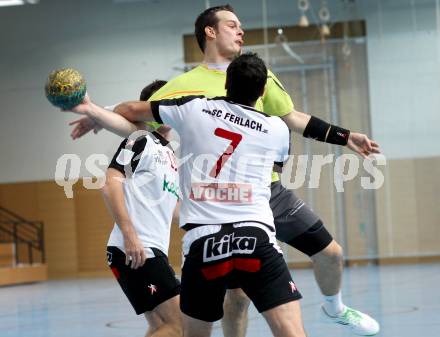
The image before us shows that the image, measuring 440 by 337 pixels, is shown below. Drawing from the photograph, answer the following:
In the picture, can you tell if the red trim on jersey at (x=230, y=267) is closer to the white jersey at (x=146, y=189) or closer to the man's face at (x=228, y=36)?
the white jersey at (x=146, y=189)

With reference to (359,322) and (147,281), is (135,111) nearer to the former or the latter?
(147,281)

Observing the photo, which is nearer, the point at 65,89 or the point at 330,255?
the point at 65,89

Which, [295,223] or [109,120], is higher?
[109,120]

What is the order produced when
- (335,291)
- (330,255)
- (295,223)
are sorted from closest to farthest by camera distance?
1. (295,223)
2. (330,255)
3. (335,291)

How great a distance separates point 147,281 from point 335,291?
5.19 ft

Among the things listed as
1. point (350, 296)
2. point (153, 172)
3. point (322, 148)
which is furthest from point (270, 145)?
point (322, 148)

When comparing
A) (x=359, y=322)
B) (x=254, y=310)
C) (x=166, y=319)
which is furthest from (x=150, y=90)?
(x=254, y=310)

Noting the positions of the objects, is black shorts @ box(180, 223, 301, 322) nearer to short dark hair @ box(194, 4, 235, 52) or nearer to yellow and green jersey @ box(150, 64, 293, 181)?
yellow and green jersey @ box(150, 64, 293, 181)

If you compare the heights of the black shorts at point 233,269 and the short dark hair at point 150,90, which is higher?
the short dark hair at point 150,90

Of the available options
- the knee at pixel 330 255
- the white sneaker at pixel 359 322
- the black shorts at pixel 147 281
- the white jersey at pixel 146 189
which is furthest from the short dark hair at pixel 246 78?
the white sneaker at pixel 359 322

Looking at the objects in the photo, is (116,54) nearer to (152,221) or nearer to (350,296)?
(350,296)

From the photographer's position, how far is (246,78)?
3.61 meters

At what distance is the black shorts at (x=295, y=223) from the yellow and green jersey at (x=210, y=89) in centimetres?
70

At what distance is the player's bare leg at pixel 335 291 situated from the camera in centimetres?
539
